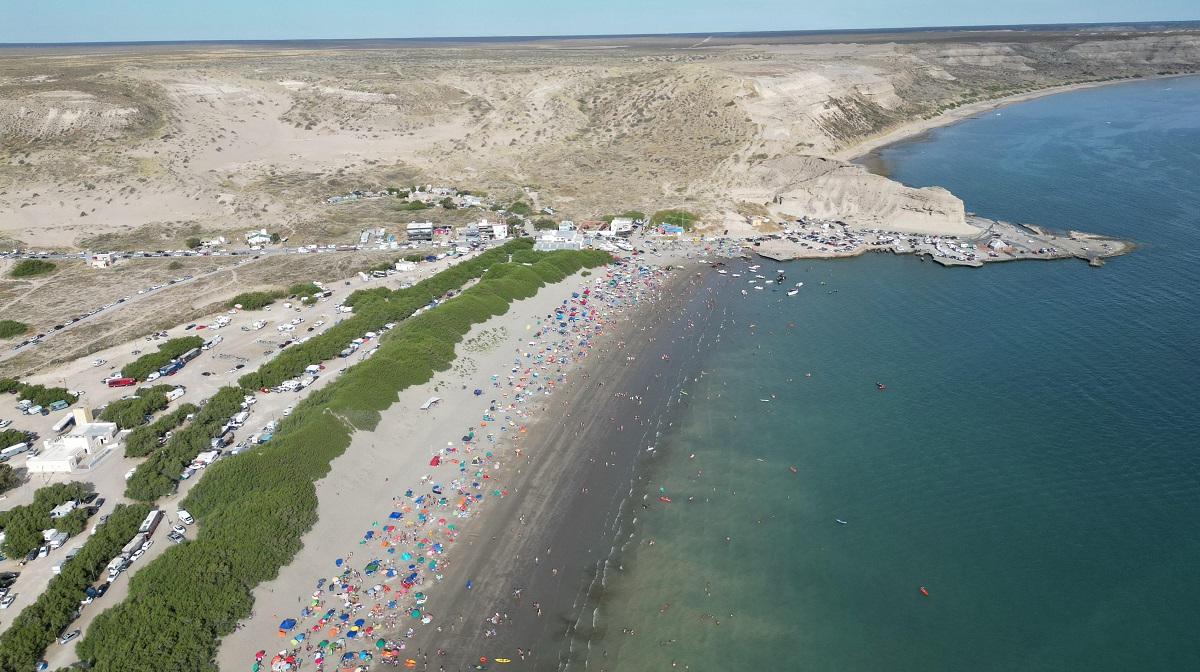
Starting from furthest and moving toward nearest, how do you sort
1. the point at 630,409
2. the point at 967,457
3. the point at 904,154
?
the point at 904,154, the point at 630,409, the point at 967,457

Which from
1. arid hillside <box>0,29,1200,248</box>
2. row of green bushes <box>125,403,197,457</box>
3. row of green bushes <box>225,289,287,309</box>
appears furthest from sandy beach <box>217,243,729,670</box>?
arid hillside <box>0,29,1200,248</box>

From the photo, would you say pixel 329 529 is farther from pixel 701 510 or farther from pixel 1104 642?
pixel 1104 642

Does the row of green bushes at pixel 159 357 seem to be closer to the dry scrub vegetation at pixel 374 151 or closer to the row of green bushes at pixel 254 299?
the dry scrub vegetation at pixel 374 151

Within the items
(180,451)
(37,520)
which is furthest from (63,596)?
(180,451)

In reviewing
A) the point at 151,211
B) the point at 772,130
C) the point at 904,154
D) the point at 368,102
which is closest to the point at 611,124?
the point at 772,130

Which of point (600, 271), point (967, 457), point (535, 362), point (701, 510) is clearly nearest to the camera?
point (701, 510)

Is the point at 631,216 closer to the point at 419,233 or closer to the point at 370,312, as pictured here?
the point at 419,233
